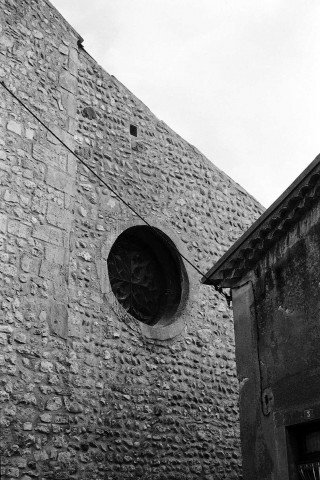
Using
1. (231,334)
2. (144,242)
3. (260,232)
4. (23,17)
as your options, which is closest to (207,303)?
(231,334)

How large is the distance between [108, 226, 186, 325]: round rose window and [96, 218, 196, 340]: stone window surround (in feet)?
0.25

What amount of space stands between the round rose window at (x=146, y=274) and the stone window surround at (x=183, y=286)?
8cm

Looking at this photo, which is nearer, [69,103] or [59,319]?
[59,319]

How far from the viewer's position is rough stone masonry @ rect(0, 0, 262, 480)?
24.5 ft

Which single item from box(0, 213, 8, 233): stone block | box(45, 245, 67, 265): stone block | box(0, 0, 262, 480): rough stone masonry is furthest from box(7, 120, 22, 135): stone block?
box(45, 245, 67, 265): stone block

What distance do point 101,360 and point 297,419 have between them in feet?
A: 9.10

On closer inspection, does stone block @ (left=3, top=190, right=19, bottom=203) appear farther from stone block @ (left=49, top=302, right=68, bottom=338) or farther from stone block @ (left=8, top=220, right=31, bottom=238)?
stone block @ (left=49, top=302, right=68, bottom=338)

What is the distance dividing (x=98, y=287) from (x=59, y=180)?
1.44 metres

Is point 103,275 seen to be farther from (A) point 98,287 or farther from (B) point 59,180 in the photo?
(B) point 59,180

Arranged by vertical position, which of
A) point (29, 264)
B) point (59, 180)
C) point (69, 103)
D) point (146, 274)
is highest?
point (69, 103)

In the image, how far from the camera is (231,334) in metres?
10.4

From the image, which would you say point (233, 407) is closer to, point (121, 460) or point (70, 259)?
point (121, 460)

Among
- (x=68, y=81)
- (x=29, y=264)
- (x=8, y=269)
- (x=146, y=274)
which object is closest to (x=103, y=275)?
(x=29, y=264)

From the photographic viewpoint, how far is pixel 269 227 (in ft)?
23.1
